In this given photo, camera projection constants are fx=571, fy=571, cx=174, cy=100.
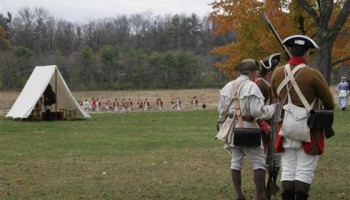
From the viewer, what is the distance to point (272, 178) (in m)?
7.11

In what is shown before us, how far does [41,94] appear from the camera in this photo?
22.6m

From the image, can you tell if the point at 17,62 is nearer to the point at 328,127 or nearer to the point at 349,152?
the point at 349,152

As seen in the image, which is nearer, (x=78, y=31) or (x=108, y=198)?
(x=108, y=198)

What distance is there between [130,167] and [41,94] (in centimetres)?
1361

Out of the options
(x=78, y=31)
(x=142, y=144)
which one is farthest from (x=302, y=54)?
(x=78, y=31)

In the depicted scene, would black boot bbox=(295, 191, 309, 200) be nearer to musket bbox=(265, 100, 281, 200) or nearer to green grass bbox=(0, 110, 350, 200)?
musket bbox=(265, 100, 281, 200)

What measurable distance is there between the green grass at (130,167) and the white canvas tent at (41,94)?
6.01 meters

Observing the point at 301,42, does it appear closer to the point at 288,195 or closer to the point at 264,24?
the point at 288,195

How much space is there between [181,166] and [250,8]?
14584 mm

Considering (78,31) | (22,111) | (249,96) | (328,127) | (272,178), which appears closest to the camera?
(328,127)

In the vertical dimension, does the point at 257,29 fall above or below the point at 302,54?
above

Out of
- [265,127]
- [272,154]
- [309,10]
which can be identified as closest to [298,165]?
[272,154]

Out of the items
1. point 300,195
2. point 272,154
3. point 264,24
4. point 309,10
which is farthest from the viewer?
point 264,24

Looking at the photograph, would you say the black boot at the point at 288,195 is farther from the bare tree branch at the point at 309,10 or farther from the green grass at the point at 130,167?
the bare tree branch at the point at 309,10
